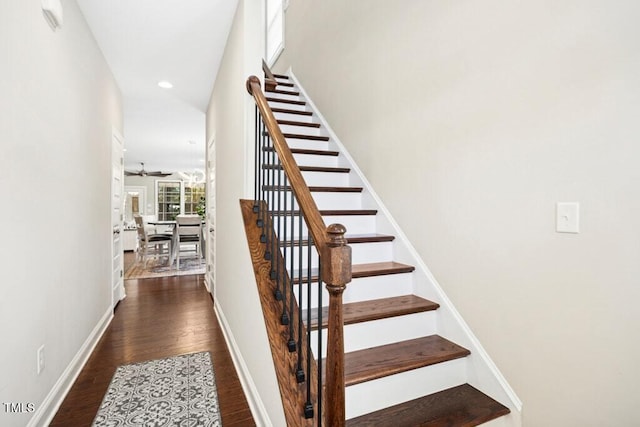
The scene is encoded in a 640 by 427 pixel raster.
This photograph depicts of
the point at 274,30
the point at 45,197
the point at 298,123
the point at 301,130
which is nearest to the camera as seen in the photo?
the point at 45,197

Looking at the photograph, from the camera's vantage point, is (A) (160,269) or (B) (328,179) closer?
(B) (328,179)

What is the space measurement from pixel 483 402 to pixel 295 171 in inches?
57.8

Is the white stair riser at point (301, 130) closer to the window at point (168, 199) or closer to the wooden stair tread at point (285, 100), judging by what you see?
the wooden stair tread at point (285, 100)

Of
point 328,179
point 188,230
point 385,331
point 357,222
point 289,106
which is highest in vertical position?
point 289,106

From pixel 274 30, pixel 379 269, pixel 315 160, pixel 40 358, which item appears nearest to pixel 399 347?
pixel 379 269

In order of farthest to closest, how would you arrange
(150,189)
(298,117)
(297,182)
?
(150,189), (298,117), (297,182)

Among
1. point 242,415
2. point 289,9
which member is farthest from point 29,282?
point 289,9

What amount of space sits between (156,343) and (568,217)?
3159 millimetres

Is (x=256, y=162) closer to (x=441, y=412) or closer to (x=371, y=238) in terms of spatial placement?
(x=371, y=238)

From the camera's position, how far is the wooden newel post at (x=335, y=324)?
0.97 m

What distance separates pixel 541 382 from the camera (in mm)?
1453

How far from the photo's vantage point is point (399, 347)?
1799 millimetres

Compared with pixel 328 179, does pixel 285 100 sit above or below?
above

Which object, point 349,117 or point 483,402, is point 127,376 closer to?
point 483,402
